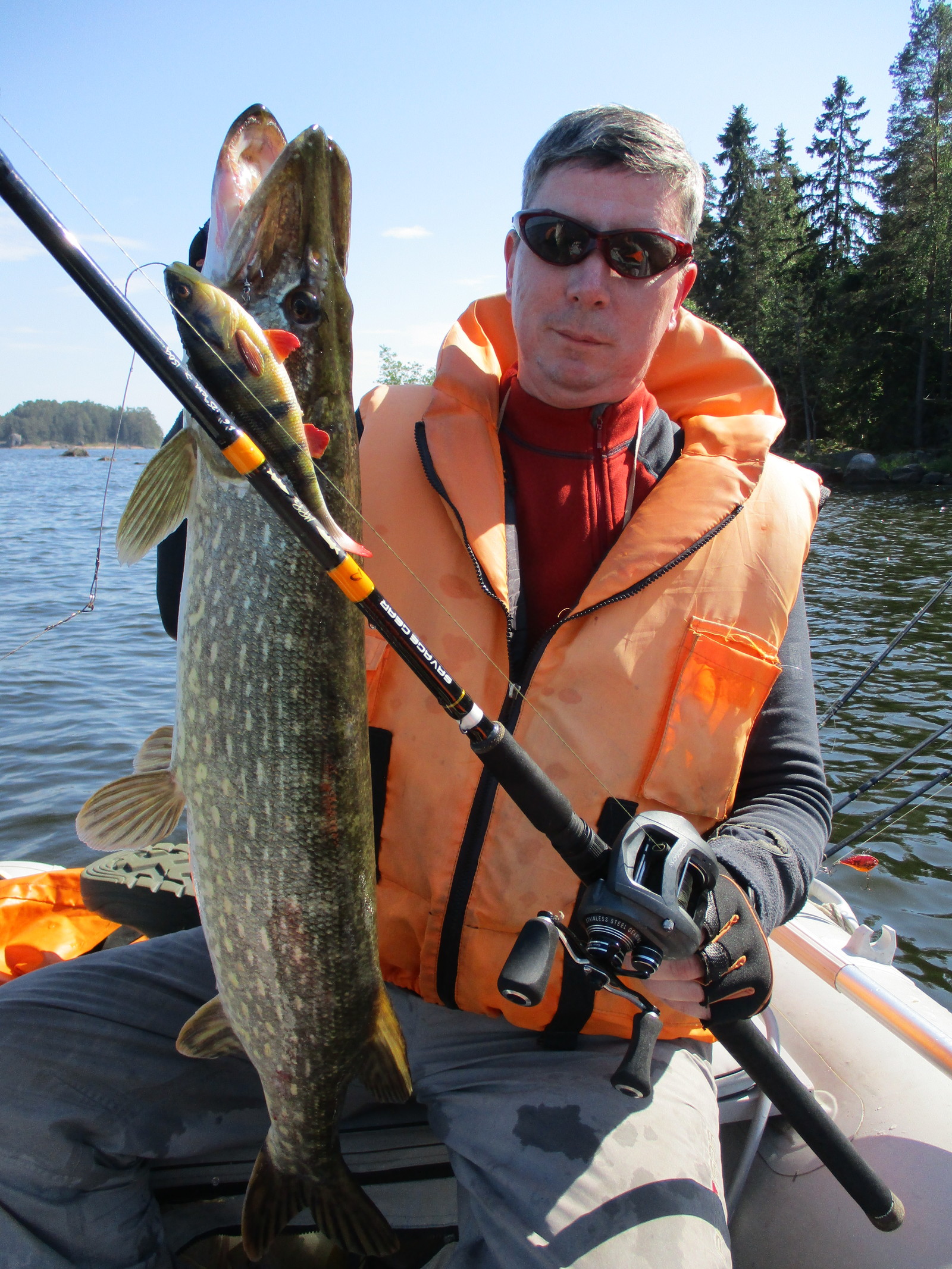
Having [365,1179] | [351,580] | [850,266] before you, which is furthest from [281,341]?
[850,266]

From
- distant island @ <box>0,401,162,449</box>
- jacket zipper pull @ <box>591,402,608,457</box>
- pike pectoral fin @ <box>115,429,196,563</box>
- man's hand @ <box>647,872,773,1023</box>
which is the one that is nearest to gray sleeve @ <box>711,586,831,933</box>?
man's hand @ <box>647,872,773,1023</box>

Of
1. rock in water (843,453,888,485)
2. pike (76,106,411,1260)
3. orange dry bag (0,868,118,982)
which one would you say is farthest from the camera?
rock in water (843,453,888,485)

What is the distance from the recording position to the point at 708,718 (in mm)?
2297

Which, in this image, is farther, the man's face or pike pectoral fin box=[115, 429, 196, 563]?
the man's face

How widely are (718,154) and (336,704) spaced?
2281 inches

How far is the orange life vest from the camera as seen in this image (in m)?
2.20

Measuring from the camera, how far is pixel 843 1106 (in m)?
2.57

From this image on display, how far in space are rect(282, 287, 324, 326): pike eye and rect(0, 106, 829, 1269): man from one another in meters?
0.68

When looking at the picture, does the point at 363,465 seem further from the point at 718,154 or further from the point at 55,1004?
the point at 718,154

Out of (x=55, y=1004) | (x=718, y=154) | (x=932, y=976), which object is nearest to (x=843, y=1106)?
(x=55, y=1004)

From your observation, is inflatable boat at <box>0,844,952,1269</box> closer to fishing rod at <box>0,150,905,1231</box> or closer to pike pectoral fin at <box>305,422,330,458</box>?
fishing rod at <box>0,150,905,1231</box>

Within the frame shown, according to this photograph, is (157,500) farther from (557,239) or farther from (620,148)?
(620,148)

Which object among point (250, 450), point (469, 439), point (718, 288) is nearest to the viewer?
point (250, 450)

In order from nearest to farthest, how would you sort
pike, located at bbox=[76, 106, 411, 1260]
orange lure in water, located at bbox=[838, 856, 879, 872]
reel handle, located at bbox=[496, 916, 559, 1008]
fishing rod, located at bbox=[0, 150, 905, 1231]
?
1. fishing rod, located at bbox=[0, 150, 905, 1231]
2. reel handle, located at bbox=[496, 916, 559, 1008]
3. pike, located at bbox=[76, 106, 411, 1260]
4. orange lure in water, located at bbox=[838, 856, 879, 872]
